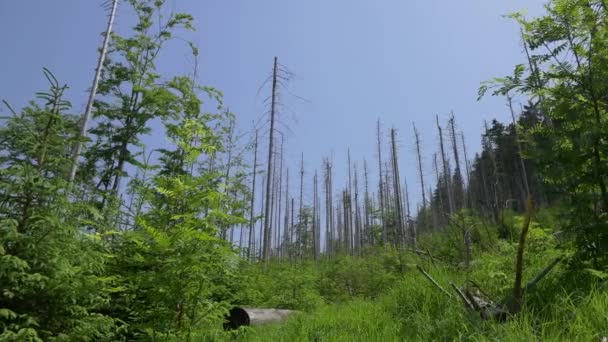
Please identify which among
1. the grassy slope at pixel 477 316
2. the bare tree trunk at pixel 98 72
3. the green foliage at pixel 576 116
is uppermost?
the bare tree trunk at pixel 98 72

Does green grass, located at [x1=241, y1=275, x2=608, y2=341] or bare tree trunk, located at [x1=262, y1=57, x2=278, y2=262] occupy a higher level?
bare tree trunk, located at [x1=262, y1=57, x2=278, y2=262]

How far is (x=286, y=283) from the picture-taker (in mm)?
10344

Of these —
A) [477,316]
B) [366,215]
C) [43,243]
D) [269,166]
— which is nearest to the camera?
[43,243]

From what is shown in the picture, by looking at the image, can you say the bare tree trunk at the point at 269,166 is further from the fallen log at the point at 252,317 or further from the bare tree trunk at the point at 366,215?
the bare tree trunk at the point at 366,215

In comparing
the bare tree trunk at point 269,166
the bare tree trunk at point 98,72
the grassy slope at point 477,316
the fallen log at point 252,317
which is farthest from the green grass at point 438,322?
the bare tree trunk at point 269,166

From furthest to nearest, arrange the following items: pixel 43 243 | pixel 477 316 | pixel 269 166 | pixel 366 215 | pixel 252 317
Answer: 1. pixel 366 215
2. pixel 269 166
3. pixel 252 317
4. pixel 477 316
5. pixel 43 243

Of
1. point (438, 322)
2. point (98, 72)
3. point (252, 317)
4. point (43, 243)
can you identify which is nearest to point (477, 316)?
point (438, 322)

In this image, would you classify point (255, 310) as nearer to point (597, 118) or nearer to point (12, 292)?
point (12, 292)

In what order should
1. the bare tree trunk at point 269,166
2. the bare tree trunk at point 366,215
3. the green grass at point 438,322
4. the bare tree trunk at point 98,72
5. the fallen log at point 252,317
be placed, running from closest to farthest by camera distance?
the green grass at point 438,322 → the fallen log at point 252,317 → the bare tree trunk at point 98,72 → the bare tree trunk at point 269,166 → the bare tree trunk at point 366,215

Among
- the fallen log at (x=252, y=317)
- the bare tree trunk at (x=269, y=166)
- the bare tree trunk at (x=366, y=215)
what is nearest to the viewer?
the fallen log at (x=252, y=317)

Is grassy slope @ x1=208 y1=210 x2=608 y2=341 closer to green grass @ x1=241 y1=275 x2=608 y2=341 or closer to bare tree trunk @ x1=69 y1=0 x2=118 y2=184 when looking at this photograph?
green grass @ x1=241 y1=275 x2=608 y2=341

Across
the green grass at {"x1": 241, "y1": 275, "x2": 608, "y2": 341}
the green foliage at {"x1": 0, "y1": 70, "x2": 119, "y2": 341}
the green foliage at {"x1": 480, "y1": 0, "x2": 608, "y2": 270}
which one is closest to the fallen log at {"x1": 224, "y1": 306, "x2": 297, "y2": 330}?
the green grass at {"x1": 241, "y1": 275, "x2": 608, "y2": 341}

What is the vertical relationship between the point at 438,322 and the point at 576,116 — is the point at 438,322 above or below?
below

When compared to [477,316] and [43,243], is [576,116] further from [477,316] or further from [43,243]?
[43,243]
